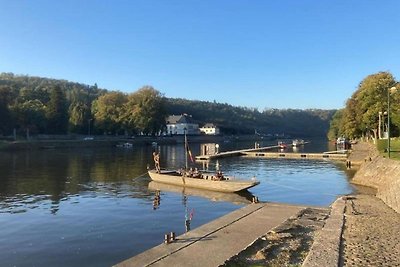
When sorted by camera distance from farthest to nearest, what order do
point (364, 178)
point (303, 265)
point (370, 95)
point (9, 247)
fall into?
point (370, 95), point (364, 178), point (9, 247), point (303, 265)

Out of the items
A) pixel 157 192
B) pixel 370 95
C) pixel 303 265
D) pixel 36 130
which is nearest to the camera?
pixel 303 265

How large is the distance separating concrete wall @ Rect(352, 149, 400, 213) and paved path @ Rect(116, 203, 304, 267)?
24.2 feet

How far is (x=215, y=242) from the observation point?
16.9 m

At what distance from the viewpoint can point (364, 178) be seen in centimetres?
4247

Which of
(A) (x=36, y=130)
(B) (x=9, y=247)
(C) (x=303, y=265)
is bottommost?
(B) (x=9, y=247)

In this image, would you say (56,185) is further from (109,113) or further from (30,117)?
(109,113)

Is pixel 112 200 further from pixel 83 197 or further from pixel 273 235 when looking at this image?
pixel 273 235

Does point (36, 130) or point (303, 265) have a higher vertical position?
point (36, 130)

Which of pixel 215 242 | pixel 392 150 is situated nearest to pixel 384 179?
pixel 392 150

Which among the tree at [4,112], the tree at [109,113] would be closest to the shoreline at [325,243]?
the tree at [4,112]

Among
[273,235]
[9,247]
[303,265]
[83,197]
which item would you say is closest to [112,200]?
[83,197]

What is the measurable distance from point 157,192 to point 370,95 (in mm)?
61244

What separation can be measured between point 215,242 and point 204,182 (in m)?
20.9

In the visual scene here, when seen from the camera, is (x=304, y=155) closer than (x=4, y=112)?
Yes
